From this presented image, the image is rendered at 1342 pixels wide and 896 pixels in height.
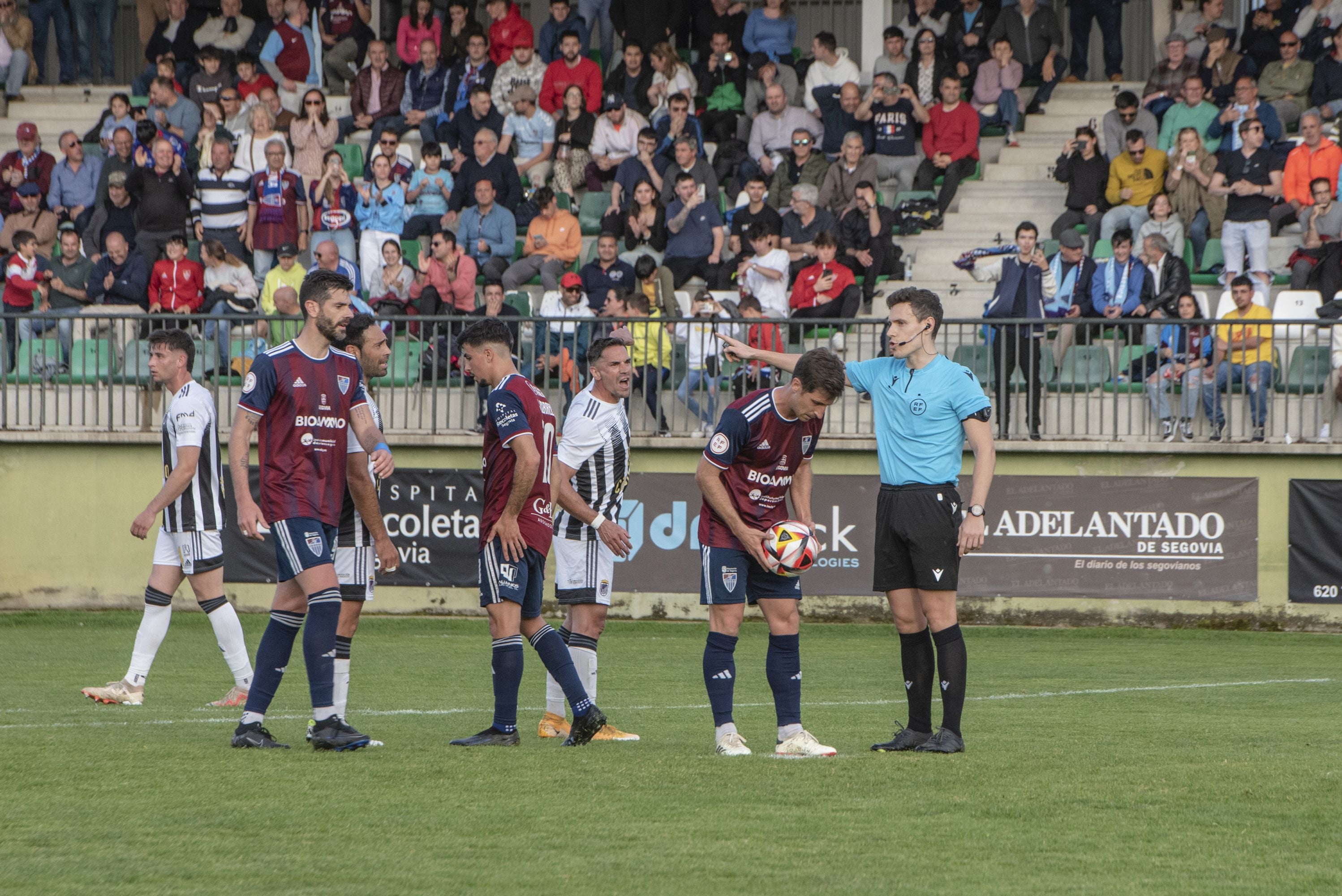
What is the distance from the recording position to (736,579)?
738 centimetres

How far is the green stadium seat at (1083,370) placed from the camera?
16109 mm

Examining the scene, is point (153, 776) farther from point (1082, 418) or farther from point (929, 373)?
point (1082, 418)

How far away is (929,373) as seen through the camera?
24.6 feet

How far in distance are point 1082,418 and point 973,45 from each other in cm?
741

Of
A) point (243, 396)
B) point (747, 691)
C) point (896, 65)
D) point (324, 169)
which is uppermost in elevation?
point (896, 65)

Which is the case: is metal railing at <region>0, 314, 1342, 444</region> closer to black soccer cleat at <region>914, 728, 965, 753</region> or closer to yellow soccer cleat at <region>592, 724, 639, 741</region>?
yellow soccer cleat at <region>592, 724, 639, 741</region>

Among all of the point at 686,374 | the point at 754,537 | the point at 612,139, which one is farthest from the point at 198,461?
the point at 612,139

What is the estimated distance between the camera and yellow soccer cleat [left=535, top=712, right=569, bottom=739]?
832 centimetres

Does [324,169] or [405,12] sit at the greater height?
[405,12]

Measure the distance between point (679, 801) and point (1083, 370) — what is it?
36.5 ft

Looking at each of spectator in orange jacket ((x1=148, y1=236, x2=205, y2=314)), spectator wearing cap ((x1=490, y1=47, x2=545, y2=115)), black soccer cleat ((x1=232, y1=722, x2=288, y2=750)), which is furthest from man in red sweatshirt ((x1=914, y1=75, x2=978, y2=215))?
black soccer cleat ((x1=232, y1=722, x2=288, y2=750))

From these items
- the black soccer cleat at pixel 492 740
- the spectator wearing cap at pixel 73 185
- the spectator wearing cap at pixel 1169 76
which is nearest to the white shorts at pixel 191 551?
the black soccer cleat at pixel 492 740

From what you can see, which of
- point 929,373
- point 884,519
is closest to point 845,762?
point 884,519

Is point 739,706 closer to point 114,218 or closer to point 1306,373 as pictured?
point 1306,373
